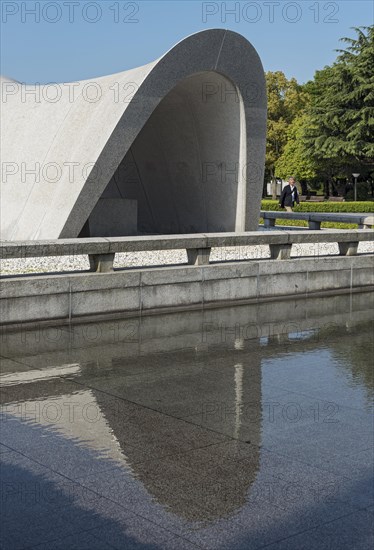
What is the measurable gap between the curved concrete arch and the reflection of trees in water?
22.8ft

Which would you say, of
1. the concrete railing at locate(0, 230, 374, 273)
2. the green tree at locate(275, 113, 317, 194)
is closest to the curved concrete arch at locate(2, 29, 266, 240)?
the concrete railing at locate(0, 230, 374, 273)

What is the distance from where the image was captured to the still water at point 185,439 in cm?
402

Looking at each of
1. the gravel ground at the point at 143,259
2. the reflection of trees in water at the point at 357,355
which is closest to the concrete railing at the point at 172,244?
the gravel ground at the point at 143,259

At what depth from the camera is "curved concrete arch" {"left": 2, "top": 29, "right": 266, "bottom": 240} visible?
15117mm

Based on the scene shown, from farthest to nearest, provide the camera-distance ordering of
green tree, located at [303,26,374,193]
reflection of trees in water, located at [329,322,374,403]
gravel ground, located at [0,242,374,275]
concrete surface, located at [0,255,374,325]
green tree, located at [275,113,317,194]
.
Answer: green tree, located at [275,113,317,194] < green tree, located at [303,26,374,193] < gravel ground, located at [0,242,374,275] < concrete surface, located at [0,255,374,325] < reflection of trees in water, located at [329,322,374,403]

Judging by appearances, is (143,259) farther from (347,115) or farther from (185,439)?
(347,115)

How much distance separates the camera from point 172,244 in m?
10.8

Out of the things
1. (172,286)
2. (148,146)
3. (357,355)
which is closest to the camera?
(357,355)

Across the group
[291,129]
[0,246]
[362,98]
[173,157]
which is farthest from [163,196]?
[291,129]

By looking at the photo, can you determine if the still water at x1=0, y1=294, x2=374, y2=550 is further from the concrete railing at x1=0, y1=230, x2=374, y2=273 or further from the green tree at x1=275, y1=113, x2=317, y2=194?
the green tree at x1=275, y1=113, x2=317, y2=194

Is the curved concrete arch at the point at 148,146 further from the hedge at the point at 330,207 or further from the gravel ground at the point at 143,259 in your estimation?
the hedge at the point at 330,207

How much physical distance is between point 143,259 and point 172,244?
4.26 meters

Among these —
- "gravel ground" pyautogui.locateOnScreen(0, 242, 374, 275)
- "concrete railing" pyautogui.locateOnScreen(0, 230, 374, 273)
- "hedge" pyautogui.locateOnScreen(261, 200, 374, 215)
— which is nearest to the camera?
"concrete railing" pyautogui.locateOnScreen(0, 230, 374, 273)

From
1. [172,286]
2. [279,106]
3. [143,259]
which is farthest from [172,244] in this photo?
[279,106]
